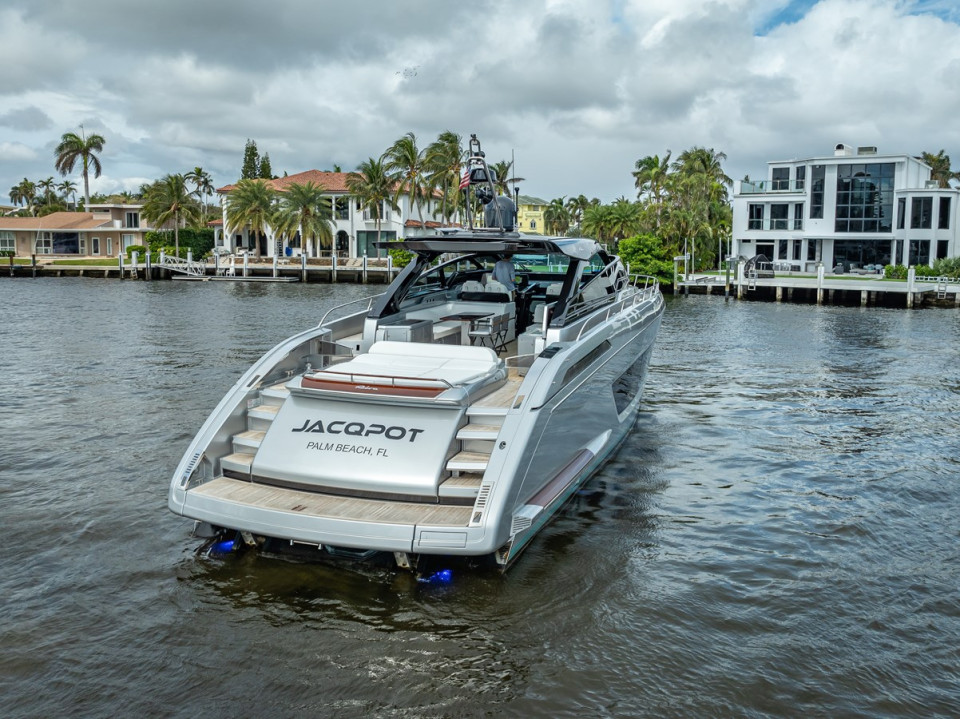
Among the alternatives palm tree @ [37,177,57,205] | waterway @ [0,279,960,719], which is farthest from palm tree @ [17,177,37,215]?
waterway @ [0,279,960,719]

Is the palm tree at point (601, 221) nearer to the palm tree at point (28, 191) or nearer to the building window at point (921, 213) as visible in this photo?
the building window at point (921, 213)

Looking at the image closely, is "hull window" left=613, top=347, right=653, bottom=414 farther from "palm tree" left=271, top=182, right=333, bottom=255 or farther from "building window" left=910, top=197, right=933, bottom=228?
"palm tree" left=271, top=182, right=333, bottom=255

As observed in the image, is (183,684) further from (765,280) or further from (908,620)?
(765,280)

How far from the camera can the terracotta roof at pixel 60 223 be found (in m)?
78.7

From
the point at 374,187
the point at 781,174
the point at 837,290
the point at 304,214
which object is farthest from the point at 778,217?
the point at 304,214

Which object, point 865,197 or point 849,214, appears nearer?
point 865,197

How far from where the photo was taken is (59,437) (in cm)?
1074

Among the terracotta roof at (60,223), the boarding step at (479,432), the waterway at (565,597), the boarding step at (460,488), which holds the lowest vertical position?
the waterway at (565,597)

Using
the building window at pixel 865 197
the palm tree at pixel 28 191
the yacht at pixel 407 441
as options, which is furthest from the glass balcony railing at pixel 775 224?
the palm tree at pixel 28 191

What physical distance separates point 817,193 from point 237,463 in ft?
179

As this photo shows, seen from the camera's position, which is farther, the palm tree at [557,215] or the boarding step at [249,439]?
the palm tree at [557,215]

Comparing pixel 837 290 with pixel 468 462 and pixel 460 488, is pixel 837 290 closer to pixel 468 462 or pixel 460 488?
pixel 468 462

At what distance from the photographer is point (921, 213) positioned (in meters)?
50.7

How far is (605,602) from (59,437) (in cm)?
784
